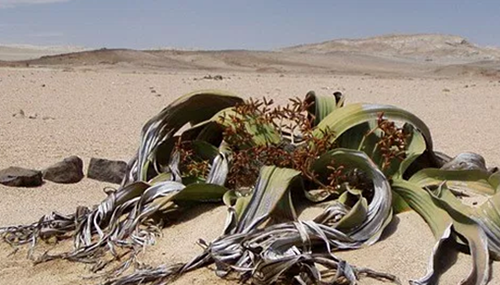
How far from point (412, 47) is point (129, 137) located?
50.3 m

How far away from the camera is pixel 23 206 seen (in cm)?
431

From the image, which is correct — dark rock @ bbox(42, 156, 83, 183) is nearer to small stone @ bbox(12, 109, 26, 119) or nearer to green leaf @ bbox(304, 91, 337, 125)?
green leaf @ bbox(304, 91, 337, 125)

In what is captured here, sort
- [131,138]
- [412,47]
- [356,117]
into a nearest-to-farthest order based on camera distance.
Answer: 1. [356,117]
2. [131,138]
3. [412,47]

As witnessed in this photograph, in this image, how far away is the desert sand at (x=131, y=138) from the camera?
274cm

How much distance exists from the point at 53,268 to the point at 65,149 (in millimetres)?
3390

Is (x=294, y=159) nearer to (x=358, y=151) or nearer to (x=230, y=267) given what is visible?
(x=358, y=151)

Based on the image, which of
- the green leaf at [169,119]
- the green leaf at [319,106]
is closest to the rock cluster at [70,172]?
the green leaf at [169,119]

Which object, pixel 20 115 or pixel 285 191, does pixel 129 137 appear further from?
pixel 285 191

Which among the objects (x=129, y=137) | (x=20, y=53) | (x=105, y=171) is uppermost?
(x=105, y=171)

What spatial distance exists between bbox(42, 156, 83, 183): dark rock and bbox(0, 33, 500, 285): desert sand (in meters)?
0.07

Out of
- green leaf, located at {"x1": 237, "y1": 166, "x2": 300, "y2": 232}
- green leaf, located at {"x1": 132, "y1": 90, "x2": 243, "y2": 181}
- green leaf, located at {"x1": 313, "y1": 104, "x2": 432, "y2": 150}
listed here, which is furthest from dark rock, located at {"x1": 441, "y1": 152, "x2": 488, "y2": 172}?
green leaf, located at {"x1": 132, "y1": 90, "x2": 243, "y2": 181}

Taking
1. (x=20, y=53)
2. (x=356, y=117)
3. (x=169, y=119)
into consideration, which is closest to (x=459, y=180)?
(x=356, y=117)

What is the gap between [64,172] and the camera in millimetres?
5070

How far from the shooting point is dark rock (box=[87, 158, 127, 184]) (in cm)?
512
